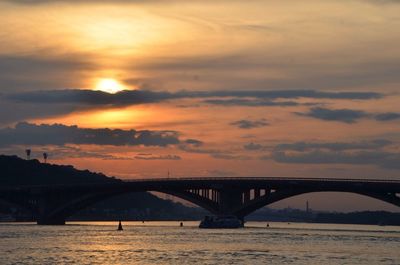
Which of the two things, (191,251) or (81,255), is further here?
Result: (191,251)

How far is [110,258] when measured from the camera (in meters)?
111

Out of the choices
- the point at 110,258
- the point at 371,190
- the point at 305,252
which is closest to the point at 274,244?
the point at 305,252

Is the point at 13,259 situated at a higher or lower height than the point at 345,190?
lower

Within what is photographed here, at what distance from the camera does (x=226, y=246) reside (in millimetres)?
135625

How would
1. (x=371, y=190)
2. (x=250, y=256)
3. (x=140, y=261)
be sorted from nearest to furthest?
(x=140, y=261)
(x=250, y=256)
(x=371, y=190)

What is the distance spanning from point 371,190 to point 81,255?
295ft

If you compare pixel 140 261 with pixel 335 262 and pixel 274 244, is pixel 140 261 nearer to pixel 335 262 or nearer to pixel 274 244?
pixel 335 262

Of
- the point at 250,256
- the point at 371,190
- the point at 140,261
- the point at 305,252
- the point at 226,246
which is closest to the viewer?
the point at 140,261

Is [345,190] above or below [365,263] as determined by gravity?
above

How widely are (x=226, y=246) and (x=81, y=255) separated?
26021 mm

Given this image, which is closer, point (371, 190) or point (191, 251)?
point (191, 251)

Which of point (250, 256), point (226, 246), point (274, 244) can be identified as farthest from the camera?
point (274, 244)

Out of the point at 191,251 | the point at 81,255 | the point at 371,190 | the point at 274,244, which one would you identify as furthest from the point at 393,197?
the point at 81,255

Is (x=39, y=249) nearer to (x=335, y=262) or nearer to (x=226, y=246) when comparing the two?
(x=226, y=246)
